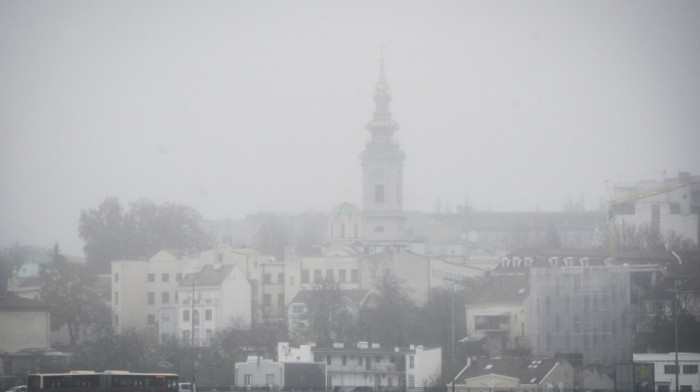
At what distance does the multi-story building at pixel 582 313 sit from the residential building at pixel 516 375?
759 centimetres

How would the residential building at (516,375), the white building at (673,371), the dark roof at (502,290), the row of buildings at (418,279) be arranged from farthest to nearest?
the dark roof at (502,290), the row of buildings at (418,279), the white building at (673,371), the residential building at (516,375)

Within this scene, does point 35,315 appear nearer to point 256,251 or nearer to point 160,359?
point 160,359

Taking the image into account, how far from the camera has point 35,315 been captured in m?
107

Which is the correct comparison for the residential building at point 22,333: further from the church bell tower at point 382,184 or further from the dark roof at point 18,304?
the church bell tower at point 382,184

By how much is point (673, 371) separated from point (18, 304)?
46038 millimetres

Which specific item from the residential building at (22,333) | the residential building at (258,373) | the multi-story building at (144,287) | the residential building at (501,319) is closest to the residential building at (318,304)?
the residential building at (501,319)

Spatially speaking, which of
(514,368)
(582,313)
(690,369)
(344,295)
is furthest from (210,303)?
(690,369)

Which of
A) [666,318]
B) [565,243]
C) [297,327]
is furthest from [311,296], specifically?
[565,243]

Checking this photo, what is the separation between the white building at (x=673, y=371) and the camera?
83.0 meters

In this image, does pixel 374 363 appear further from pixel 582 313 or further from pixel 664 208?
pixel 664 208

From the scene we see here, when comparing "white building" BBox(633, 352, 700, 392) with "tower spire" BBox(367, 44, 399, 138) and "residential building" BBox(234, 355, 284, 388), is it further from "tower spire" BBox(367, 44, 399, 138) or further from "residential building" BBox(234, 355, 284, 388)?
"tower spire" BBox(367, 44, 399, 138)

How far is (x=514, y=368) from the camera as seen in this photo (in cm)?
8481

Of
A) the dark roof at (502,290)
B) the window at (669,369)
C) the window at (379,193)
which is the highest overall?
the window at (379,193)

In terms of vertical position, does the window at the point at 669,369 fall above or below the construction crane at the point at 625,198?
below
